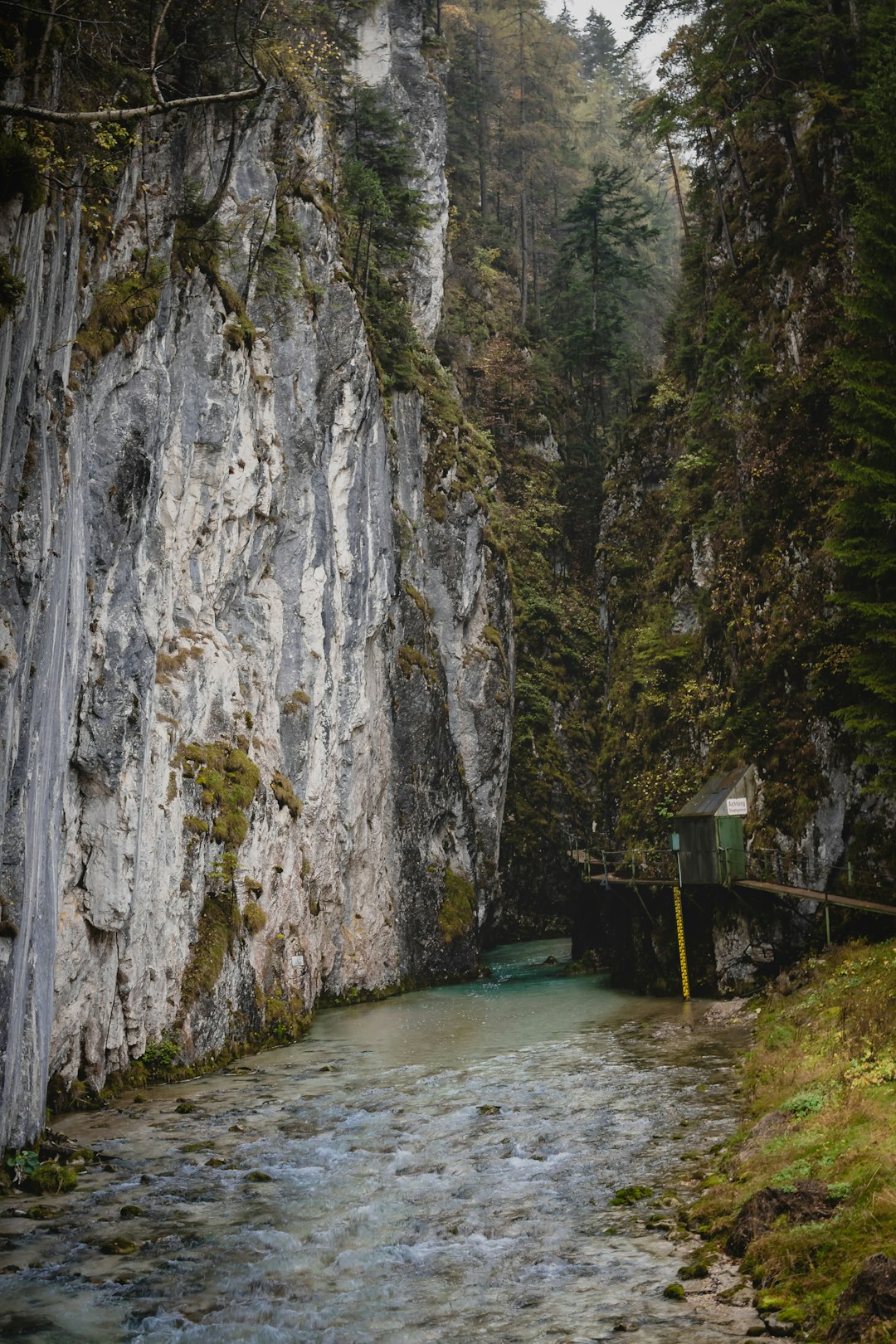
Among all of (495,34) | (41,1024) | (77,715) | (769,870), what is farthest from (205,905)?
(495,34)

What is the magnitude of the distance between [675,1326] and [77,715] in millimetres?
10751

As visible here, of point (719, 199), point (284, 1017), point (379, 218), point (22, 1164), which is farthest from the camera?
point (379, 218)

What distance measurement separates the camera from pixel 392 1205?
9.78m

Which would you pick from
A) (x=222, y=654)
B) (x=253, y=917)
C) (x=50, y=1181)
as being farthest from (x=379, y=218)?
(x=50, y=1181)

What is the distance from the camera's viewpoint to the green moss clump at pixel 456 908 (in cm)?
2975

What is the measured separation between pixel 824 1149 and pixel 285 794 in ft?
47.7

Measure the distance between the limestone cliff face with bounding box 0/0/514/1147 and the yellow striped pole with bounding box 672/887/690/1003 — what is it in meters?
7.93

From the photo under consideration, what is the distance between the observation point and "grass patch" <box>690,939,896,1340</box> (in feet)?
22.7

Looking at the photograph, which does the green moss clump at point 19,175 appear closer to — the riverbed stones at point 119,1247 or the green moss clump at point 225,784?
the riverbed stones at point 119,1247

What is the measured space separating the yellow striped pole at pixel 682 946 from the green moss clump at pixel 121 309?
1593 centimetres

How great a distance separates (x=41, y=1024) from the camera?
37.8ft

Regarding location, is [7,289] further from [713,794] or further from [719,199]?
[719,199]

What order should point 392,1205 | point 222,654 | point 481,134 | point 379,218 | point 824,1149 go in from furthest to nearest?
point 481,134
point 379,218
point 222,654
point 392,1205
point 824,1149

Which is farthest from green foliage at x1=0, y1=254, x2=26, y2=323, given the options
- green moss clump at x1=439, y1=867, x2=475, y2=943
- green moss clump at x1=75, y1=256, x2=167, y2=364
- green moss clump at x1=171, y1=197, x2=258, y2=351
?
green moss clump at x1=439, y1=867, x2=475, y2=943
